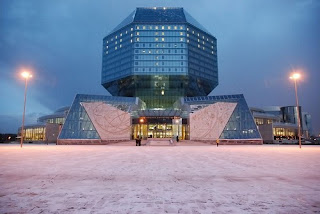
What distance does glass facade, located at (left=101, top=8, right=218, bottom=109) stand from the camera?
3745 inches

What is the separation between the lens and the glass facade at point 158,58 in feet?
312

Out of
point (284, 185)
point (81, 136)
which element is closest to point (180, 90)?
point (81, 136)

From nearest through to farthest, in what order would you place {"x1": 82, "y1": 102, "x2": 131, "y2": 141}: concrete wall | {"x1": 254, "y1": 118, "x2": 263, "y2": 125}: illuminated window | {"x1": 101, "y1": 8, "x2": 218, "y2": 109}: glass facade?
{"x1": 82, "y1": 102, "x2": 131, "y2": 141}: concrete wall < {"x1": 254, "y1": 118, "x2": 263, "y2": 125}: illuminated window < {"x1": 101, "y1": 8, "x2": 218, "y2": 109}: glass facade

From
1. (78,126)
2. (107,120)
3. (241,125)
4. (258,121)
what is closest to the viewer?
(78,126)

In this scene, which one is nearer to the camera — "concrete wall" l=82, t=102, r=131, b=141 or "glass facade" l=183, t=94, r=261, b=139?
"glass facade" l=183, t=94, r=261, b=139

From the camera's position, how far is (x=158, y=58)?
311 ft

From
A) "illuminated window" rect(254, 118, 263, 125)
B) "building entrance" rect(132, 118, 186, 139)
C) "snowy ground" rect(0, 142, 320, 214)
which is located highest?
"illuminated window" rect(254, 118, 263, 125)

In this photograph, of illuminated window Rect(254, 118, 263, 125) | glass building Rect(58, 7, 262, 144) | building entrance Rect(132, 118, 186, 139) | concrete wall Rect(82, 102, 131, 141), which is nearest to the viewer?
concrete wall Rect(82, 102, 131, 141)

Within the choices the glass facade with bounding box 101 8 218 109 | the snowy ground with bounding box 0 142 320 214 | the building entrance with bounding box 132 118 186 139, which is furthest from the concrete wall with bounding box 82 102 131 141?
the glass facade with bounding box 101 8 218 109

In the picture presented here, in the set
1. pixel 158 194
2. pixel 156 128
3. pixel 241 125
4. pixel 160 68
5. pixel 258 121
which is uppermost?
pixel 160 68

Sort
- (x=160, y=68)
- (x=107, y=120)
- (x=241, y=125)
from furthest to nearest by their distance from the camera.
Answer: (x=160, y=68) < (x=107, y=120) < (x=241, y=125)

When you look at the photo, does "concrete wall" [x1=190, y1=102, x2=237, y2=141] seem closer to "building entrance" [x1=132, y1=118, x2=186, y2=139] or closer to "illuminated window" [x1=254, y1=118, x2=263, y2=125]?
"building entrance" [x1=132, y1=118, x2=186, y2=139]

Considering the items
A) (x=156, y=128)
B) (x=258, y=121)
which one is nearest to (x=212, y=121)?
(x=156, y=128)

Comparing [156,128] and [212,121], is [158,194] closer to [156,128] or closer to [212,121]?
[212,121]
